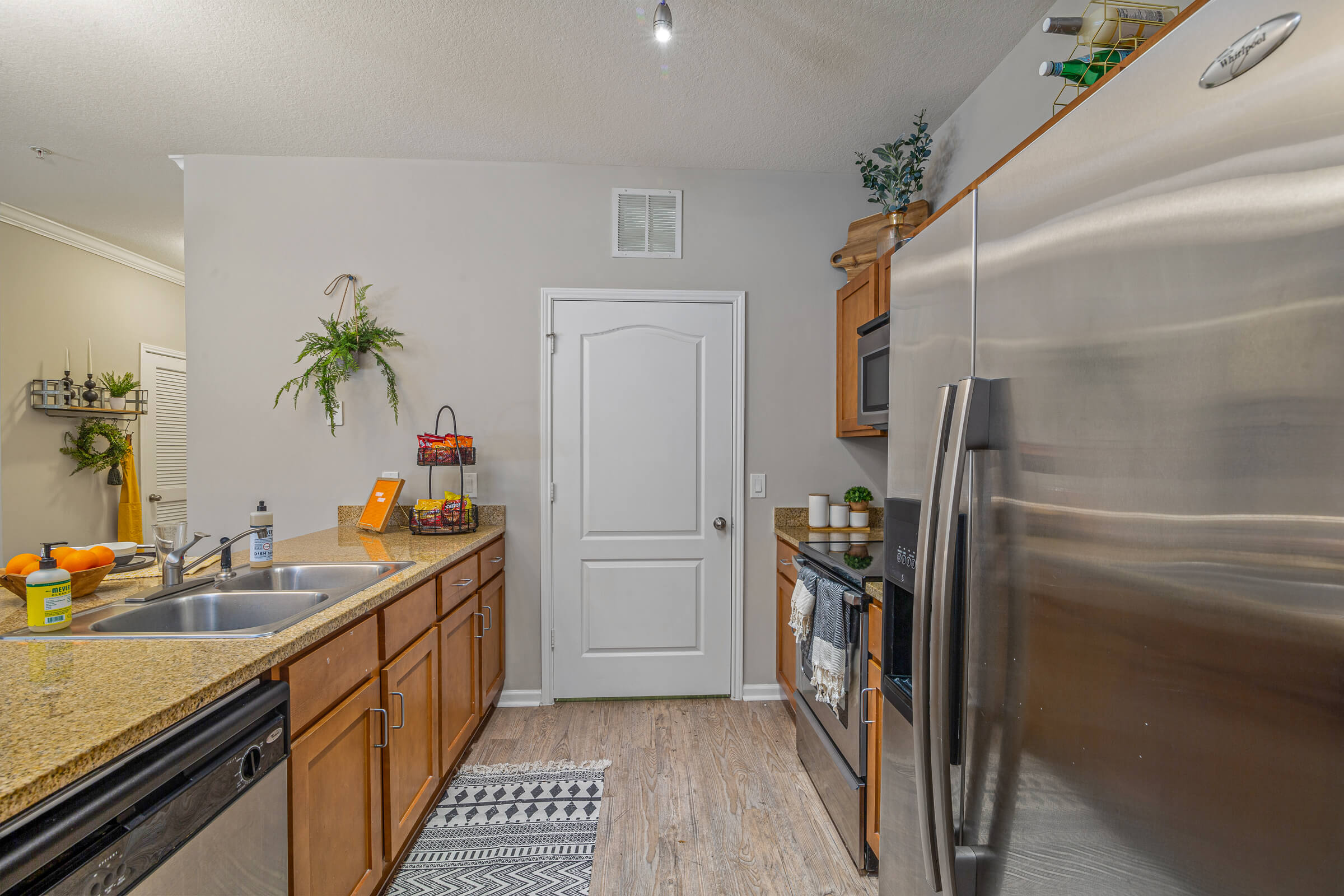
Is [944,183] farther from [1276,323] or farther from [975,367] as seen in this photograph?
[1276,323]

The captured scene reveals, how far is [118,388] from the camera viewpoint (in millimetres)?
4125

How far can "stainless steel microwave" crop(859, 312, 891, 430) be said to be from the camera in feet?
7.32

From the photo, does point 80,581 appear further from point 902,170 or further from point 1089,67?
point 902,170

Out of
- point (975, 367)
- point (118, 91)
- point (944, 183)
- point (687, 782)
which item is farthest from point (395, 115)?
point (687, 782)

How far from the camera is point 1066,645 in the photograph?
69cm

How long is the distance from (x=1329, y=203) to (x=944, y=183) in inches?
101

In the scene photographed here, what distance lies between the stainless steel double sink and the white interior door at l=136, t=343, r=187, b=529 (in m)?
3.37

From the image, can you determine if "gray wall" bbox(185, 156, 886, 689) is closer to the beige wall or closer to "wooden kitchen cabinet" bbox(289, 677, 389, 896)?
the beige wall

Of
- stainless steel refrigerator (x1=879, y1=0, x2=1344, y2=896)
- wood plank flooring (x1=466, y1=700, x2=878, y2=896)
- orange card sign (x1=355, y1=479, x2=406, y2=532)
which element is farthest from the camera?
orange card sign (x1=355, y1=479, x2=406, y2=532)

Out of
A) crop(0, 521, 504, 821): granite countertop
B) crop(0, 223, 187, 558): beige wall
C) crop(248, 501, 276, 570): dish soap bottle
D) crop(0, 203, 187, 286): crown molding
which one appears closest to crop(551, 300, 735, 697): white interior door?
crop(248, 501, 276, 570): dish soap bottle

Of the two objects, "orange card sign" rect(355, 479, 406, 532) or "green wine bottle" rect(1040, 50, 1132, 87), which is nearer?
"green wine bottle" rect(1040, 50, 1132, 87)

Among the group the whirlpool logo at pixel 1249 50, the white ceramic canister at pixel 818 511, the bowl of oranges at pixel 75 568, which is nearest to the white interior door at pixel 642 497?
the white ceramic canister at pixel 818 511

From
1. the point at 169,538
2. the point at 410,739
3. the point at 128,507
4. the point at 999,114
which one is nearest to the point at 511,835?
the point at 410,739

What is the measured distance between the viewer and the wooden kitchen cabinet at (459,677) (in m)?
2.16
